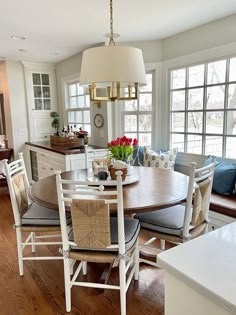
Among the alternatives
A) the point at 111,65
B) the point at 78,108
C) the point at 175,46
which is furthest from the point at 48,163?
the point at 111,65

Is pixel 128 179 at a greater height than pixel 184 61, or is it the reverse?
pixel 184 61

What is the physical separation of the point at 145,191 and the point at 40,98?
3756 mm

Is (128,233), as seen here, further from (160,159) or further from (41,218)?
(160,159)

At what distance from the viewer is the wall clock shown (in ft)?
12.9

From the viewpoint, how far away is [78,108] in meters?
4.67

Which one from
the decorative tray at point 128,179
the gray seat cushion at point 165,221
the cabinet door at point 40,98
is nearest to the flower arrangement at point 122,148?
the decorative tray at point 128,179

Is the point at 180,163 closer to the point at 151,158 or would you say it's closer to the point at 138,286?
the point at 151,158

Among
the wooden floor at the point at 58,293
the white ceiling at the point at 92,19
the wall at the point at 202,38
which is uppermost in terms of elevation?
the white ceiling at the point at 92,19

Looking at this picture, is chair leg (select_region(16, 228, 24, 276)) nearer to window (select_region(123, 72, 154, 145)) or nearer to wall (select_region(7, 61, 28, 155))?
window (select_region(123, 72, 154, 145))

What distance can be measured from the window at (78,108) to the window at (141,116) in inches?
34.3

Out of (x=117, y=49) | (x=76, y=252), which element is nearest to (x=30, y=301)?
(x=76, y=252)

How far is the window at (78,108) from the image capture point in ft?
14.9

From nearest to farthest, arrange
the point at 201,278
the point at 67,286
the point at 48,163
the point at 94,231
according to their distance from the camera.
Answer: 1. the point at 201,278
2. the point at 94,231
3. the point at 67,286
4. the point at 48,163

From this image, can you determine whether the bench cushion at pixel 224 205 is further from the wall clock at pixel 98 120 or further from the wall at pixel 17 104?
the wall at pixel 17 104
